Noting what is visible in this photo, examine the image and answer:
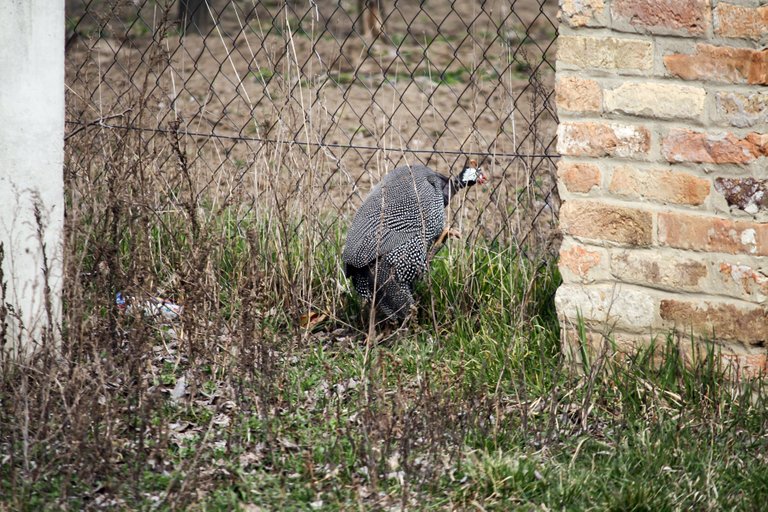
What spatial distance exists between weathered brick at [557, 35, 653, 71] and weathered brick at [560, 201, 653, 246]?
19.6 inches

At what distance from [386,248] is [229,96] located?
15.3 feet

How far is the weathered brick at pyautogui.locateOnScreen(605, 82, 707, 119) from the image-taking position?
11.1 feet

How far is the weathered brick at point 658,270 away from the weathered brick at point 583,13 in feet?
2.71

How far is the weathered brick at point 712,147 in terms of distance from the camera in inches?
130

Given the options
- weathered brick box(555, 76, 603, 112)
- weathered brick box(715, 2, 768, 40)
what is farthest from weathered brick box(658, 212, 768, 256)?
weathered brick box(715, 2, 768, 40)

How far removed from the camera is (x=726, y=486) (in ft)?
9.82

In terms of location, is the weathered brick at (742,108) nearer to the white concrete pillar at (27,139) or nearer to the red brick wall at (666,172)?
the red brick wall at (666,172)

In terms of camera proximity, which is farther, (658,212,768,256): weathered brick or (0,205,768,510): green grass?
(658,212,768,256): weathered brick

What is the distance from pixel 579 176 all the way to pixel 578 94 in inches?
11.6

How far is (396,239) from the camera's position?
411 cm

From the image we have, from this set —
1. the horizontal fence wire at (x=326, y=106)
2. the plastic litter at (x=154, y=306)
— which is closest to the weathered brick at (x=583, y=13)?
the horizontal fence wire at (x=326, y=106)

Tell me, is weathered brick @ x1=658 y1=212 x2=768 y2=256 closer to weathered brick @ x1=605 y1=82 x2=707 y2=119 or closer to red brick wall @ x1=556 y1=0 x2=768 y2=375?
red brick wall @ x1=556 y1=0 x2=768 y2=375

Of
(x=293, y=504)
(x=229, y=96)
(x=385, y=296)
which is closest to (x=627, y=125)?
(x=385, y=296)

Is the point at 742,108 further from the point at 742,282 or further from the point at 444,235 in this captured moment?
the point at 444,235
